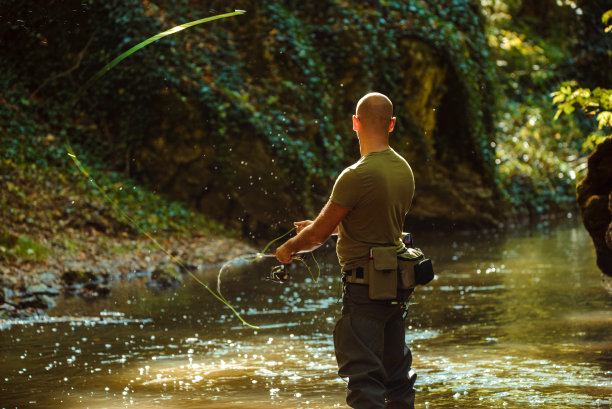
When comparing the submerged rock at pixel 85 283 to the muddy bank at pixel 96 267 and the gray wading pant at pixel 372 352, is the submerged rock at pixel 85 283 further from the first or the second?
the gray wading pant at pixel 372 352

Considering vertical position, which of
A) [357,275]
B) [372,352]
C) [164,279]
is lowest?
[164,279]

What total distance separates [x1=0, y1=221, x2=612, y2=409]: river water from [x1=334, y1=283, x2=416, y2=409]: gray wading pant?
1007 mm

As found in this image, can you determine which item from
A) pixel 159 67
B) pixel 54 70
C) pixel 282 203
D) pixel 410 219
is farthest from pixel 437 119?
pixel 54 70

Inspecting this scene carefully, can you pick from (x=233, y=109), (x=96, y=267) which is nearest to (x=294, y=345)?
(x=96, y=267)

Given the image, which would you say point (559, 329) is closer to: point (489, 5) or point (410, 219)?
point (410, 219)

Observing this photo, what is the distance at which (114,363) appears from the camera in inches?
303

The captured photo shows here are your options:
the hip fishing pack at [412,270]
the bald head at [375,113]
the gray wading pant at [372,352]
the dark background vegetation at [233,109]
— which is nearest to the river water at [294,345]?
the gray wading pant at [372,352]

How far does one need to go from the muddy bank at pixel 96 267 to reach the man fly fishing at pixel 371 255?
6.37m

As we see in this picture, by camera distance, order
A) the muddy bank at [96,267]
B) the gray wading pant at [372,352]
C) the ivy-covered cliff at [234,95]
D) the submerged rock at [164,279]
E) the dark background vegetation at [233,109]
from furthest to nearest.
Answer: the ivy-covered cliff at [234,95] < the dark background vegetation at [233,109] < the submerged rock at [164,279] < the muddy bank at [96,267] < the gray wading pant at [372,352]

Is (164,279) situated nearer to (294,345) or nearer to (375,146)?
(294,345)

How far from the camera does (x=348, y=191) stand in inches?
188

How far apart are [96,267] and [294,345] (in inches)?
250

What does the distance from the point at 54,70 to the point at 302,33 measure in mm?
5215

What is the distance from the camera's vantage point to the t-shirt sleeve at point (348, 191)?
4781 mm
